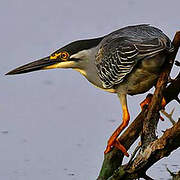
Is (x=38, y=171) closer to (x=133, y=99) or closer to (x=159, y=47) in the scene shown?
(x=133, y=99)

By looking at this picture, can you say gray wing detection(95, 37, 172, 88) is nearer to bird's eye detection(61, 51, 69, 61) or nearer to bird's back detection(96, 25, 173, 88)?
bird's back detection(96, 25, 173, 88)

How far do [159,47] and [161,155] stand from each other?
1.70ft

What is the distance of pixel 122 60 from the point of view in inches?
157

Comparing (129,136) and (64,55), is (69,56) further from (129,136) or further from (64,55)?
(129,136)

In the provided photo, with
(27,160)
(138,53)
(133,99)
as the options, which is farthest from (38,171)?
(138,53)

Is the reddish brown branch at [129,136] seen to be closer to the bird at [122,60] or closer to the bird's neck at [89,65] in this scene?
the bird at [122,60]

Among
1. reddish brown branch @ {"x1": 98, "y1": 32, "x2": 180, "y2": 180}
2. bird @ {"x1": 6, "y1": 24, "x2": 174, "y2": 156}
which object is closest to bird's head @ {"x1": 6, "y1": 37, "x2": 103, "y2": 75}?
bird @ {"x1": 6, "y1": 24, "x2": 174, "y2": 156}

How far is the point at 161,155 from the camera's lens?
3799 mm

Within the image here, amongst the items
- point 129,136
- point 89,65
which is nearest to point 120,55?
point 89,65

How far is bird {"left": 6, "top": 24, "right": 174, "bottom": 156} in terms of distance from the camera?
12.5 ft

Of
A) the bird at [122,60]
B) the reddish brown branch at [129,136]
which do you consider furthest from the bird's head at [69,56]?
the reddish brown branch at [129,136]

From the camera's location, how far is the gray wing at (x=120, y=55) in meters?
3.79

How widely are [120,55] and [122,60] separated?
55 mm

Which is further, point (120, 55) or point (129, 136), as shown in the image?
point (129, 136)
